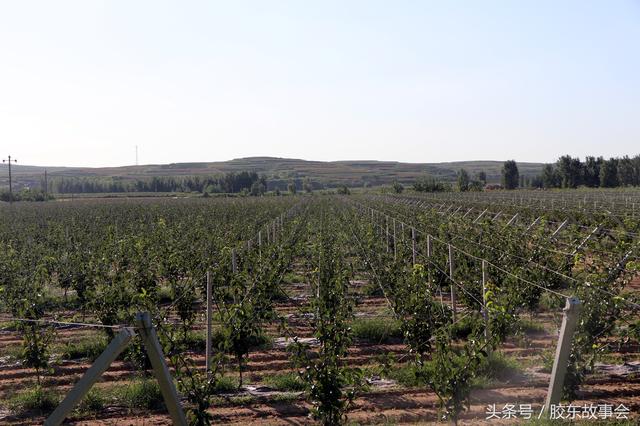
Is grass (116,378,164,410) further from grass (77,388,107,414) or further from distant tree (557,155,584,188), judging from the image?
distant tree (557,155,584,188)

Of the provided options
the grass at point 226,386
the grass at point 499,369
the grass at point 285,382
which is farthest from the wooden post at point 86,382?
the grass at point 499,369

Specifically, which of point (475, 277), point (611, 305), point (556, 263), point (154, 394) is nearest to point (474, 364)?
point (611, 305)

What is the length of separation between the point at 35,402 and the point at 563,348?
596 cm

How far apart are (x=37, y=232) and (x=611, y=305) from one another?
23.8m

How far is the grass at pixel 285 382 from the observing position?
7845 millimetres

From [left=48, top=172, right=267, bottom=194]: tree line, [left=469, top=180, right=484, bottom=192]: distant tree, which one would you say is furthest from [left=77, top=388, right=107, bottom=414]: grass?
[left=48, top=172, right=267, bottom=194]: tree line

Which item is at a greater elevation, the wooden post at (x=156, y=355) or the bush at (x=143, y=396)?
the wooden post at (x=156, y=355)

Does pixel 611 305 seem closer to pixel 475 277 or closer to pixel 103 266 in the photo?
pixel 475 277

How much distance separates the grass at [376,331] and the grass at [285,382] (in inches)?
82.3

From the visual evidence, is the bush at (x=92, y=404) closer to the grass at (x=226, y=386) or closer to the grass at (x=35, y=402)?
the grass at (x=35, y=402)

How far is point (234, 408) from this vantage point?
23.9ft

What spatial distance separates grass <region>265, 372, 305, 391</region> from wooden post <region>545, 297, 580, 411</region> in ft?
10.2

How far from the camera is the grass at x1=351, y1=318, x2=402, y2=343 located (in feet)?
33.2

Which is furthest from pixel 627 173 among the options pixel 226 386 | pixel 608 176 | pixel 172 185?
pixel 226 386
